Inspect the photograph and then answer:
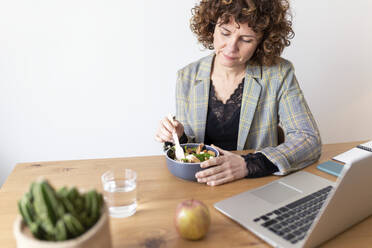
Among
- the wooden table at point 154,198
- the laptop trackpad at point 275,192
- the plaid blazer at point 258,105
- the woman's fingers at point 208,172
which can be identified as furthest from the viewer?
the plaid blazer at point 258,105

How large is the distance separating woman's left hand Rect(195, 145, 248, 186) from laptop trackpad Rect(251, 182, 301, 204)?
109 millimetres

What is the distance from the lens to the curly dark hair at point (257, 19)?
4.34ft

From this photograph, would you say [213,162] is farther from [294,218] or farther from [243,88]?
[243,88]

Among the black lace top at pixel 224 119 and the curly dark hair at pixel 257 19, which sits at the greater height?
the curly dark hair at pixel 257 19

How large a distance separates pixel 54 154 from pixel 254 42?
1613 mm

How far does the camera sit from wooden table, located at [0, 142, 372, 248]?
2.47 ft

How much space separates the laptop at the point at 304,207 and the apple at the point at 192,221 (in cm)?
11

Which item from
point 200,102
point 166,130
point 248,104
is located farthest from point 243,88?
point 166,130

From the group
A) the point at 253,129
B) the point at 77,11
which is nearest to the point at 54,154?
the point at 77,11

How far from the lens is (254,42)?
1388 mm

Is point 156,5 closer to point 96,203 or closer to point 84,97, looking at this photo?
point 84,97

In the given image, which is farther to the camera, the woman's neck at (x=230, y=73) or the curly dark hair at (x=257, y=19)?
the woman's neck at (x=230, y=73)

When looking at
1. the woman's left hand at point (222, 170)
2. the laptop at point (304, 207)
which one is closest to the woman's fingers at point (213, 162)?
the woman's left hand at point (222, 170)

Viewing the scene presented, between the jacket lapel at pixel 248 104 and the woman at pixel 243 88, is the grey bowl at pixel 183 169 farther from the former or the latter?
the jacket lapel at pixel 248 104
